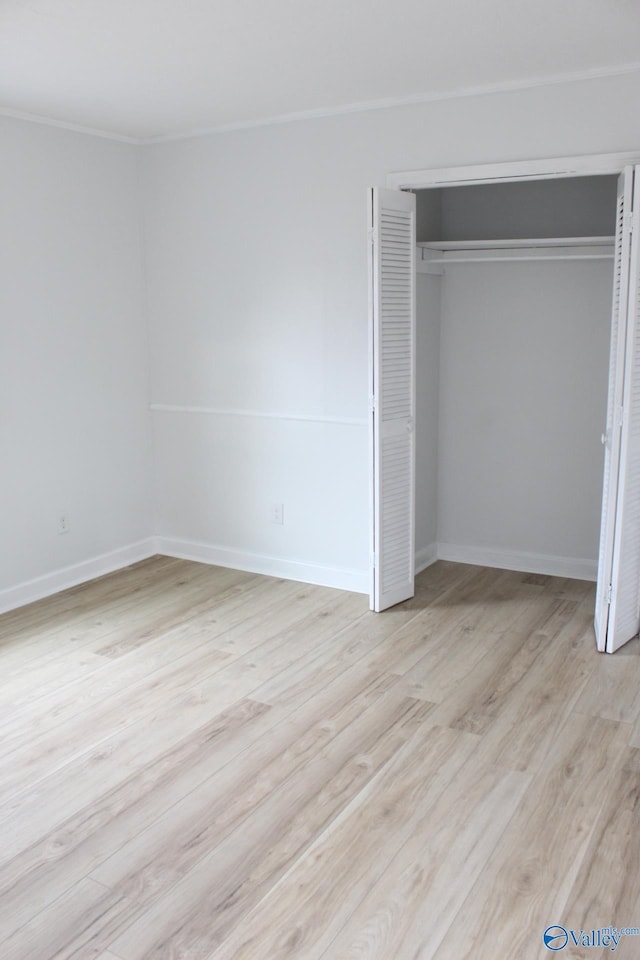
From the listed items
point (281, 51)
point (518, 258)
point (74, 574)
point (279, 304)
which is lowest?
point (74, 574)

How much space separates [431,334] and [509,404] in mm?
600

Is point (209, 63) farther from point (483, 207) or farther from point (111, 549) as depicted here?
point (111, 549)

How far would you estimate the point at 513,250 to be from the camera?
4.45 m

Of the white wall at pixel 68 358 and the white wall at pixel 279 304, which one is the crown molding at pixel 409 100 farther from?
the white wall at pixel 68 358

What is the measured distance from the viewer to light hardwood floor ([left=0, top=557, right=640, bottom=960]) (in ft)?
6.97

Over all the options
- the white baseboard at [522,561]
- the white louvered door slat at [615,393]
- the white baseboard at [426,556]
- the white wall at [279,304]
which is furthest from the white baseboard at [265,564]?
the white louvered door slat at [615,393]

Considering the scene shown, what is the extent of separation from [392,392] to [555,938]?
2.56 m

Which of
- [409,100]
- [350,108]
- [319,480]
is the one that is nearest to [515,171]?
[409,100]

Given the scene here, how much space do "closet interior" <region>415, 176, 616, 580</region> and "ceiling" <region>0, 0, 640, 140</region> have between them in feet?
3.27

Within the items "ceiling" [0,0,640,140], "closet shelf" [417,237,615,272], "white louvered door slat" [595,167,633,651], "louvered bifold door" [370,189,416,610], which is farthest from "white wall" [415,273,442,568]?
"white louvered door slat" [595,167,633,651]

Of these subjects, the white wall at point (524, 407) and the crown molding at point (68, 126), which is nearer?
the crown molding at point (68, 126)

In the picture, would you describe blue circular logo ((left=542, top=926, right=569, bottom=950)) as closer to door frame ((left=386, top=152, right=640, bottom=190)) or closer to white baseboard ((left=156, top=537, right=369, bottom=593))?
white baseboard ((left=156, top=537, right=369, bottom=593))

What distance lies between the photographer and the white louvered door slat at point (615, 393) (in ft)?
11.2

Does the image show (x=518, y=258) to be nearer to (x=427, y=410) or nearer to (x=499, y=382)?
(x=499, y=382)
